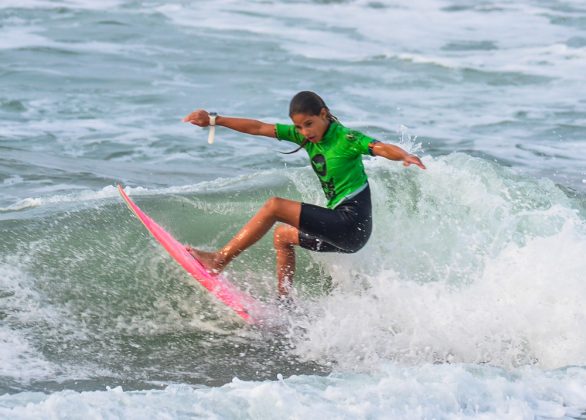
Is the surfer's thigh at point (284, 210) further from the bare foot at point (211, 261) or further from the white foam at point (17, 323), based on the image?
the white foam at point (17, 323)

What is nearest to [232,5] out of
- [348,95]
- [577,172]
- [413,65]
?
[413,65]

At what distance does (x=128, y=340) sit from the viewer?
21.1 feet

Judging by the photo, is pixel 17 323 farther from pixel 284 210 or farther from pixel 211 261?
pixel 284 210

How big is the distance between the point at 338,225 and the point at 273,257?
152cm

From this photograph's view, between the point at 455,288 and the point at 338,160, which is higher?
the point at 338,160

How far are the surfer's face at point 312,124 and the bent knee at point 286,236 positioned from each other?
2.05 ft

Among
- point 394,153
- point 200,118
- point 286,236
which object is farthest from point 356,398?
point 200,118

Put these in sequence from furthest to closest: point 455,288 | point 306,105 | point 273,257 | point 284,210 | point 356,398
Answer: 1. point 273,257
2. point 455,288
3. point 284,210
4. point 306,105
5. point 356,398

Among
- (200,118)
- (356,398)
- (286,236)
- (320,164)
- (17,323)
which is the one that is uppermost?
(200,118)

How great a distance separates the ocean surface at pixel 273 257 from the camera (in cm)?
533

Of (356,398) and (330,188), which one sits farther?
(330,188)

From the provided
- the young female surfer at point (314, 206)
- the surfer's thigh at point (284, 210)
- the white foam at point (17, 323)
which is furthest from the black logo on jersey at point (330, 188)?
the white foam at point (17, 323)

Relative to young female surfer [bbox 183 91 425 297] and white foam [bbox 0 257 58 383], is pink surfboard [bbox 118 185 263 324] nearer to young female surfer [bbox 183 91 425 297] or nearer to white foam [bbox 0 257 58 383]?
young female surfer [bbox 183 91 425 297]

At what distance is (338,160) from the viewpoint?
6.45 meters
